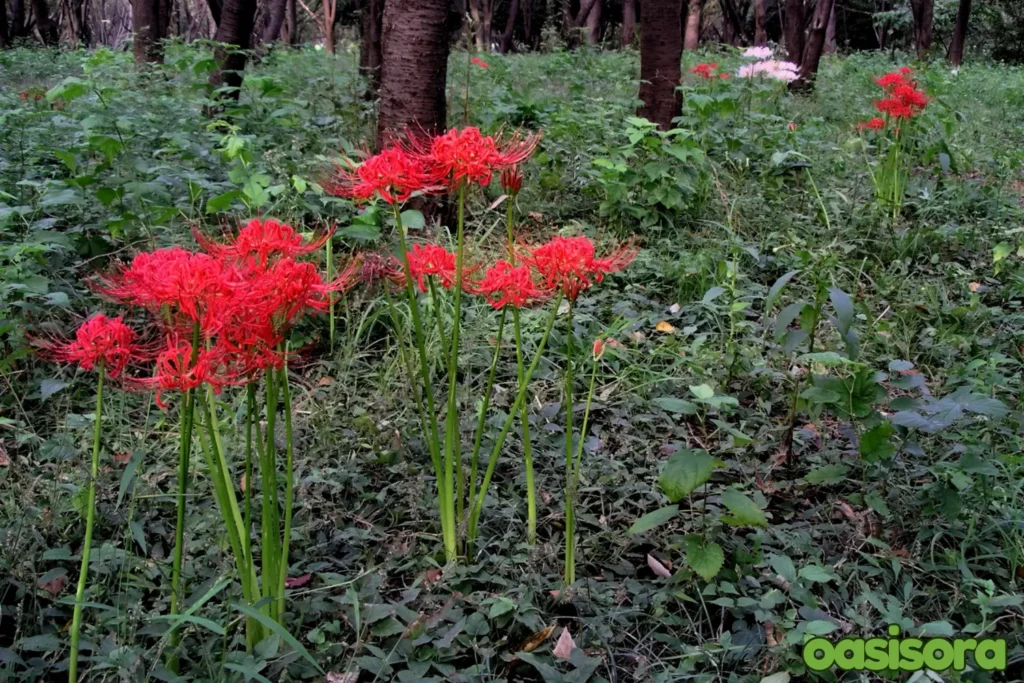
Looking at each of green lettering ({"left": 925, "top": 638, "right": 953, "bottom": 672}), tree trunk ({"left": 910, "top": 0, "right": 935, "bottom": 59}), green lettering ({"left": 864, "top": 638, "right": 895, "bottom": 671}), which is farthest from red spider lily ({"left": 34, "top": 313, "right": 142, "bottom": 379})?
tree trunk ({"left": 910, "top": 0, "right": 935, "bottom": 59})

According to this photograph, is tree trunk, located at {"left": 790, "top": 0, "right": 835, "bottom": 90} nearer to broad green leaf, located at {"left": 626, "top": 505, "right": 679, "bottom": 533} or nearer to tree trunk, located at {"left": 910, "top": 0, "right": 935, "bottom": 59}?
broad green leaf, located at {"left": 626, "top": 505, "right": 679, "bottom": 533}

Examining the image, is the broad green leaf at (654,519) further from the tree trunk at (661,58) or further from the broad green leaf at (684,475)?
the tree trunk at (661,58)

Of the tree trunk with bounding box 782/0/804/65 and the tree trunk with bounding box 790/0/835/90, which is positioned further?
the tree trunk with bounding box 782/0/804/65

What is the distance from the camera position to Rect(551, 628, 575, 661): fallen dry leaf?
5.70ft

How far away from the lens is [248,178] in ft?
10.2

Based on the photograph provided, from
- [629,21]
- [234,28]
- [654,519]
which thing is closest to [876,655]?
[654,519]

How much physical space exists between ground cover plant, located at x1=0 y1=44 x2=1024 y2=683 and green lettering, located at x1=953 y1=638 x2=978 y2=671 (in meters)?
0.03

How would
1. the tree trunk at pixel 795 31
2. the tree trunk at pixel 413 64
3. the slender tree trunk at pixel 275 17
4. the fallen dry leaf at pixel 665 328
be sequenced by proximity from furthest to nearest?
1. the slender tree trunk at pixel 275 17
2. the tree trunk at pixel 795 31
3. the tree trunk at pixel 413 64
4. the fallen dry leaf at pixel 665 328

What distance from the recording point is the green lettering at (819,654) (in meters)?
1.67

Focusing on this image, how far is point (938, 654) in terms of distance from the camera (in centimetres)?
169

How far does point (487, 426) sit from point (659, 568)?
80 cm

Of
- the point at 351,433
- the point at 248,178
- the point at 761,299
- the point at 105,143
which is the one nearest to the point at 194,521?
the point at 351,433

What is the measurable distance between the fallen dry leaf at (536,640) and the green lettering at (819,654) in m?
0.55

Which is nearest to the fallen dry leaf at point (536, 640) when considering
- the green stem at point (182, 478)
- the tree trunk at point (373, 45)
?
the green stem at point (182, 478)
